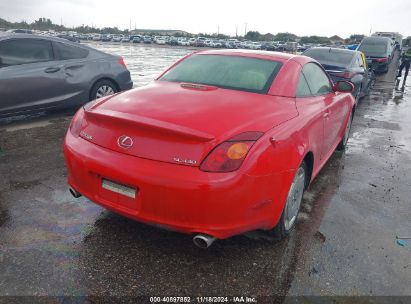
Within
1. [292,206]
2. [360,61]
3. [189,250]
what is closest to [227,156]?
[189,250]

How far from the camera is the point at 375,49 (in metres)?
17.9

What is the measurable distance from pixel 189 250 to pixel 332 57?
312 inches

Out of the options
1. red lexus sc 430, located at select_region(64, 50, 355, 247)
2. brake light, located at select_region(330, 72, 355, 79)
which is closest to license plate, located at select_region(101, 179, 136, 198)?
red lexus sc 430, located at select_region(64, 50, 355, 247)

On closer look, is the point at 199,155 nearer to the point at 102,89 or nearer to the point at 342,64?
the point at 102,89

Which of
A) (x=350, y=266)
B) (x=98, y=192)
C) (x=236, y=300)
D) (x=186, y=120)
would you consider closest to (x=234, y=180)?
(x=186, y=120)

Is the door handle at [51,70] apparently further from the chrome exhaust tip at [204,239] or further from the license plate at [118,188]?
the chrome exhaust tip at [204,239]

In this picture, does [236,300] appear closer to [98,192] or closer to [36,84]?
[98,192]

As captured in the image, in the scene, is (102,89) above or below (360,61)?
below

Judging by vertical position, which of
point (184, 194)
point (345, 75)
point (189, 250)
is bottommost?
point (189, 250)

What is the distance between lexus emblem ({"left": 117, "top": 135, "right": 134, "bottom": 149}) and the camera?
2.54 metres

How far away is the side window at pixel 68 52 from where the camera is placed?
6.53m

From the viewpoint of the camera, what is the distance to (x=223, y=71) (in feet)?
11.8

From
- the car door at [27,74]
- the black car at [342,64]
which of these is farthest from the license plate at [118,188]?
the black car at [342,64]

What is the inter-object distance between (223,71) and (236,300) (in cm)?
210
